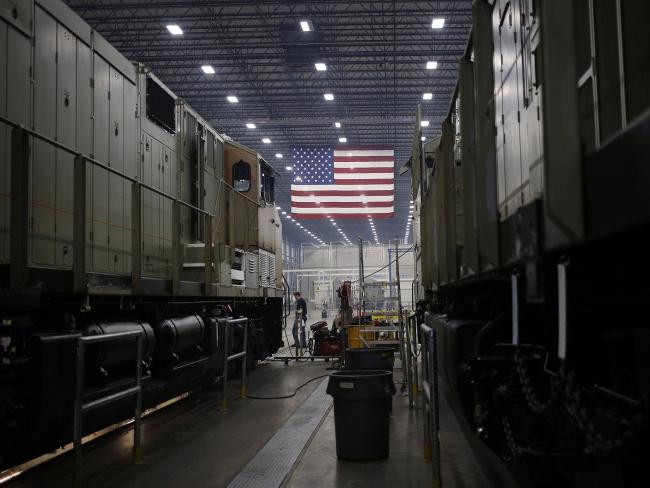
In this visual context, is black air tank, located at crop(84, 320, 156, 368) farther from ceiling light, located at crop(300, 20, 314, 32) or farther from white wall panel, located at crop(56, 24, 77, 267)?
ceiling light, located at crop(300, 20, 314, 32)

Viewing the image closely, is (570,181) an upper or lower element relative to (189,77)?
lower

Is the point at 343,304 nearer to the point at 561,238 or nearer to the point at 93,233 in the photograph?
the point at 93,233

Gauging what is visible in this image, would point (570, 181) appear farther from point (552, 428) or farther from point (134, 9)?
point (134, 9)

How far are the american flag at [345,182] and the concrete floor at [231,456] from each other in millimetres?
10466

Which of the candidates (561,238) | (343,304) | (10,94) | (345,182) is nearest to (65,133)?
(10,94)

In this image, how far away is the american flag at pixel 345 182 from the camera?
18.6 meters

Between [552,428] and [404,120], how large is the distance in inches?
875

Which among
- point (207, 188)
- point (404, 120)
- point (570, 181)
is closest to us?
point (570, 181)

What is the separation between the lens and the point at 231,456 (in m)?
6.05

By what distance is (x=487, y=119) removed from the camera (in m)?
3.41

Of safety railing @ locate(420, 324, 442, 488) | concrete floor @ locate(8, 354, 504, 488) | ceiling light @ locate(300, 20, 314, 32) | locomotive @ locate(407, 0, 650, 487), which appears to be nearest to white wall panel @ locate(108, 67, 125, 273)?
concrete floor @ locate(8, 354, 504, 488)

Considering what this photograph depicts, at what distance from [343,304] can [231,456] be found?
8549 mm

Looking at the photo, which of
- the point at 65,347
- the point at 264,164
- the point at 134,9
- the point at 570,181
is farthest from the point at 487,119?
the point at 134,9

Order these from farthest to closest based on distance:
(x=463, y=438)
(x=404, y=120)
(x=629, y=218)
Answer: (x=404, y=120)
(x=463, y=438)
(x=629, y=218)
